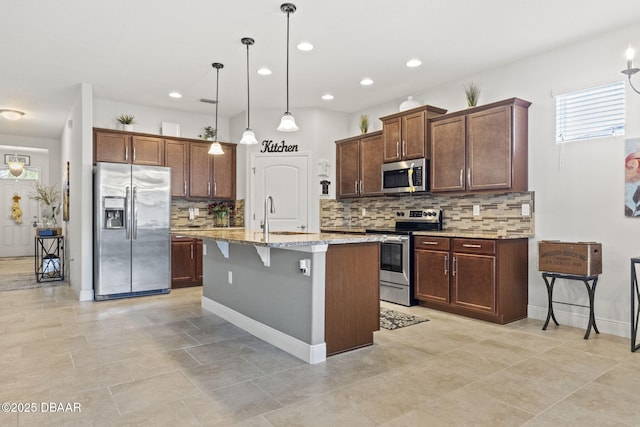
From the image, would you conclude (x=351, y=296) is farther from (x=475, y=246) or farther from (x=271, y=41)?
(x=271, y=41)

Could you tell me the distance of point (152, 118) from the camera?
21.2 feet

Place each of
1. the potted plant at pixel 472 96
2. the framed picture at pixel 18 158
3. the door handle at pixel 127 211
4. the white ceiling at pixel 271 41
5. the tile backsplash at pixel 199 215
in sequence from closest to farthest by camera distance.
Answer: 1. the white ceiling at pixel 271 41
2. the potted plant at pixel 472 96
3. the door handle at pixel 127 211
4. the tile backsplash at pixel 199 215
5. the framed picture at pixel 18 158

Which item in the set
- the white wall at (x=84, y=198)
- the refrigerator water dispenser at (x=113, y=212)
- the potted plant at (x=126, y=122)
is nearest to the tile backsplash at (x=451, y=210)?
the refrigerator water dispenser at (x=113, y=212)

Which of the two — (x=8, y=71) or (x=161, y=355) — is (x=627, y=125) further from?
(x=8, y=71)

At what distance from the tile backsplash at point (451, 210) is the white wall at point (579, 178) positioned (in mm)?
203

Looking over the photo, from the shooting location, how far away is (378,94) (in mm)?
5773

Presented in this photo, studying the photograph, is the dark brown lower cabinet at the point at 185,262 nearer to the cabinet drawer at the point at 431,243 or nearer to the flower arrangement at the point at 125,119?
the flower arrangement at the point at 125,119

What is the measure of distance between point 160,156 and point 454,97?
4.27m

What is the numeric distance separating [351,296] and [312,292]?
409mm

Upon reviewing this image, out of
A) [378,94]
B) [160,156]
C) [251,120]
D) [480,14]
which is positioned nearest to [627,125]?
[480,14]

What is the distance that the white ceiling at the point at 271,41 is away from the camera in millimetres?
3338

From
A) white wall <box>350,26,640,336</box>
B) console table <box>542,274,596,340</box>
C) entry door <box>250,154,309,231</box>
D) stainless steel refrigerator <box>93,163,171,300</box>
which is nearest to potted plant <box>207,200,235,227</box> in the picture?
entry door <box>250,154,309,231</box>

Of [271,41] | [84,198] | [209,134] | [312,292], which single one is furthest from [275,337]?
[209,134]

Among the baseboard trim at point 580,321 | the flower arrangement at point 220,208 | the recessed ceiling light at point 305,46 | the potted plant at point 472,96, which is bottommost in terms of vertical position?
the baseboard trim at point 580,321
